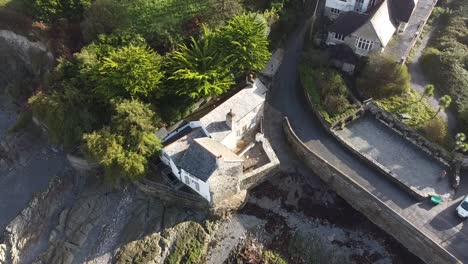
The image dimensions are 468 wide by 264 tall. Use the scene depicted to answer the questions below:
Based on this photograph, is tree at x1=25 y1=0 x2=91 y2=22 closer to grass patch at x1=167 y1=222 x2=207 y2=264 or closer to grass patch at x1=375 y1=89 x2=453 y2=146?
grass patch at x1=167 y1=222 x2=207 y2=264

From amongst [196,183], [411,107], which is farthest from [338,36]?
[196,183]

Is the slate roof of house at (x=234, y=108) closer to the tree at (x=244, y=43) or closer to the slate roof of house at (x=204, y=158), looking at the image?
the slate roof of house at (x=204, y=158)

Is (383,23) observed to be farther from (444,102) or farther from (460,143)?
(460,143)

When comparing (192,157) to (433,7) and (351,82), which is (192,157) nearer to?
(351,82)

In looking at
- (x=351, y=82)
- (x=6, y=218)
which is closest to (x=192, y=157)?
(x=351, y=82)

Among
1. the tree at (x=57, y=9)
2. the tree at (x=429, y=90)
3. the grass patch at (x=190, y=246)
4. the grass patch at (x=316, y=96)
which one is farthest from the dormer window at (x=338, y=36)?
the tree at (x=57, y=9)

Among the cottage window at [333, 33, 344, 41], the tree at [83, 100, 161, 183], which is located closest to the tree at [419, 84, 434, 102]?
the cottage window at [333, 33, 344, 41]
